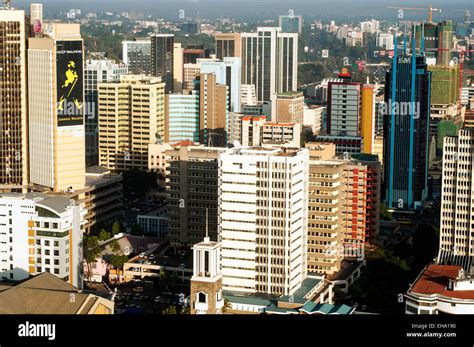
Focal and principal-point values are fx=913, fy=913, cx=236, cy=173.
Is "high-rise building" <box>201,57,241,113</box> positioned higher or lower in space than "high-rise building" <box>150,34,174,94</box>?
lower

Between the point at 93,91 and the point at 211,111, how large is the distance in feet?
10.7

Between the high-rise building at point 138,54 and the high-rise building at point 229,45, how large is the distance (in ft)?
8.62

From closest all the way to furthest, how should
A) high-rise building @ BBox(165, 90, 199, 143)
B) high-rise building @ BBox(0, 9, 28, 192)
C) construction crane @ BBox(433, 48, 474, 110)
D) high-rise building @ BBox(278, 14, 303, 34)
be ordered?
high-rise building @ BBox(0, 9, 28, 192)
high-rise building @ BBox(165, 90, 199, 143)
construction crane @ BBox(433, 48, 474, 110)
high-rise building @ BBox(278, 14, 303, 34)

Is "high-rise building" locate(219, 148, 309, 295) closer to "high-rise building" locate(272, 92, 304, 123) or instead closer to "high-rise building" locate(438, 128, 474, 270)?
"high-rise building" locate(438, 128, 474, 270)

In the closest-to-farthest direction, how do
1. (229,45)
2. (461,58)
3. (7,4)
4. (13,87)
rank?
(13,87) < (7,4) < (461,58) < (229,45)

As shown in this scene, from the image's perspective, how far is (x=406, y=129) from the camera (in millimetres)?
21250

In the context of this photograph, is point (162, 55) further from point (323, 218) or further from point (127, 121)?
point (323, 218)

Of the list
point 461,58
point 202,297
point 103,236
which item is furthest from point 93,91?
point 202,297

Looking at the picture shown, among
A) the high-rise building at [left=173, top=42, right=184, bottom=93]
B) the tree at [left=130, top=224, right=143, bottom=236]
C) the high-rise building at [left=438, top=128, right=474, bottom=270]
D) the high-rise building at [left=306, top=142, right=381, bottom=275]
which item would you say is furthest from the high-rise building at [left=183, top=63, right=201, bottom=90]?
the high-rise building at [left=438, top=128, right=474, bottom=270]

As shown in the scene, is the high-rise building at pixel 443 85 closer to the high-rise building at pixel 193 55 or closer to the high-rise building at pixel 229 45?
the high-rise building at pixel 229 45

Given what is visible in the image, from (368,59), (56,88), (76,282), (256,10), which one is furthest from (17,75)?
(368,59)

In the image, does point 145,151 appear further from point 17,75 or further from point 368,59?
point 368,59

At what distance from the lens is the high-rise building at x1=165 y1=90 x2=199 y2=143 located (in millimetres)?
24734

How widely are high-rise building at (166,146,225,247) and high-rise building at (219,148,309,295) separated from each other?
2.48 m
